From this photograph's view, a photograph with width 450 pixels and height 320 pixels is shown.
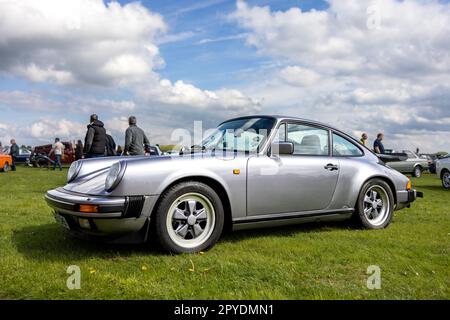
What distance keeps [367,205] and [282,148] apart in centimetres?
166

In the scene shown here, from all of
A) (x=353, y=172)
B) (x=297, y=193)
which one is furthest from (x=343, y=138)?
(x=297, y=193)

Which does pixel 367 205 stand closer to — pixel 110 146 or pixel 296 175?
pixel 296 175

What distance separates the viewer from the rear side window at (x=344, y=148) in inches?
192

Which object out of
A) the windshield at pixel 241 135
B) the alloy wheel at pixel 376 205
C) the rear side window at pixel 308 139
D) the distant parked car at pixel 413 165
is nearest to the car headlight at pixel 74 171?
the windshield at pixel 241 135

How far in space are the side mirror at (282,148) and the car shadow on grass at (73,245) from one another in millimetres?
1013

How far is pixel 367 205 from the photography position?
16.5 feet

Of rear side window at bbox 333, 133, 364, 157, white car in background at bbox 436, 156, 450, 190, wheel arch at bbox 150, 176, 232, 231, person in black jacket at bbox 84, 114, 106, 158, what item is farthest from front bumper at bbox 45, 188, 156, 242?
white car in background at bbox 436, 156, 450, 190

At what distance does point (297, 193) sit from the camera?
4270mm

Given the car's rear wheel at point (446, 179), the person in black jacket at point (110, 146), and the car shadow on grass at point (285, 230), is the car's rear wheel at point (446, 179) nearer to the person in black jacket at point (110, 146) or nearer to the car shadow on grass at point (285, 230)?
the car shadow on grass at point (285, 230)

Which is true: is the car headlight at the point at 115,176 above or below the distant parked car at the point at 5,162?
above

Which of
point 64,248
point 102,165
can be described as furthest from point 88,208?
point 102,165

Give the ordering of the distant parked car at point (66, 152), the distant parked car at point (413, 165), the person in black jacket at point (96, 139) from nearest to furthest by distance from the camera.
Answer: the person in black jacket at point (96, 139)
the distant parked car at point (413, 165)
the distant parked car at point (66, 152)

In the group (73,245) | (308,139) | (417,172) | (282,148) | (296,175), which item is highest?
(308,139)
